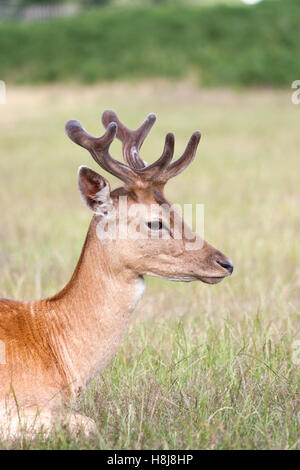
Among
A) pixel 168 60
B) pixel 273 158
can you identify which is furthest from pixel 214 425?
pixel 168 60

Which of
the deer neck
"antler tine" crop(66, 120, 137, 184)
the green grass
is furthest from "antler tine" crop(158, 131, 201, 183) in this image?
the green grass

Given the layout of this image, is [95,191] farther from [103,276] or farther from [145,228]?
[103,276]

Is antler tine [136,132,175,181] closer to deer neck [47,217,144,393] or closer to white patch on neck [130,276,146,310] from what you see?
deer neck [47,217,144,393]

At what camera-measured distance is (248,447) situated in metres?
3.28

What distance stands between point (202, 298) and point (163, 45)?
73.5 ft

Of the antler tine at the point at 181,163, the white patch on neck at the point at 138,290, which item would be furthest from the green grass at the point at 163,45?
the white patch on neck at the point at 138,290

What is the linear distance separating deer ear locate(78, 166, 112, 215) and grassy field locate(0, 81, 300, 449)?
0.85 metres

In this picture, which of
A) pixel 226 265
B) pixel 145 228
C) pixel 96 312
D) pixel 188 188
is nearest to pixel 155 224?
pixel 145 228

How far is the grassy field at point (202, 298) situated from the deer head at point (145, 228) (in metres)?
0.62

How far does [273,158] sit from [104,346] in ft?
32.9

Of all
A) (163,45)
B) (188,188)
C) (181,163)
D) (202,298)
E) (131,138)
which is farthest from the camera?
(163,45)

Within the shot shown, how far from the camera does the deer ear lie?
3.45 m

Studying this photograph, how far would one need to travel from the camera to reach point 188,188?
429 inches

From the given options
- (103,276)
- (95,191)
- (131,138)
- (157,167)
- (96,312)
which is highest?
(131,138)
